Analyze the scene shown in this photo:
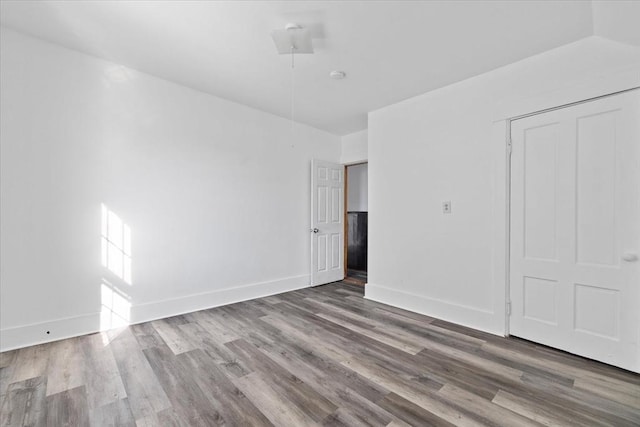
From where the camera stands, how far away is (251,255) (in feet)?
13.4

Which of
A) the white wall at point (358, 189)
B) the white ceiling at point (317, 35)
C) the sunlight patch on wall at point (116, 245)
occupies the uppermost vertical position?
the white ceiling at point (317, 35)

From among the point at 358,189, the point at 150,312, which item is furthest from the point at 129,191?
the point at 358,189

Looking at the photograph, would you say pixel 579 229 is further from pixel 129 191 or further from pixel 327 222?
pixel 129 191

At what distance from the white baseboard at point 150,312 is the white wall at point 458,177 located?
145 cm

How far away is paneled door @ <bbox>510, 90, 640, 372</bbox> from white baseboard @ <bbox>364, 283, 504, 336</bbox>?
19 cm

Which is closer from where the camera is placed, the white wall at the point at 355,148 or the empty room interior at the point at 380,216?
the empty room interior at the point at 380,216

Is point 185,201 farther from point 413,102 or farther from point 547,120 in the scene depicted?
point 547,120

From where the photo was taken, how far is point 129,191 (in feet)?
10.1

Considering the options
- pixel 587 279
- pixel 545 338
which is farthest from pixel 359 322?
pixel 587 279

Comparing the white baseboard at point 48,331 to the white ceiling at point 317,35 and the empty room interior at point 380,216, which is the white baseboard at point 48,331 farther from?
the white ceiling at point 317,35

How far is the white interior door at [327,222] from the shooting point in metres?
4.79

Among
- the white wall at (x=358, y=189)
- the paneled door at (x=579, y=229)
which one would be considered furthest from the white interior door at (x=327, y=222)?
the paneled door at (x=579, y=229)

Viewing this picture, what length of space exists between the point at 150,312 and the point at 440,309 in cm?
336

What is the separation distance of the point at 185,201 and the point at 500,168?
141 inches
